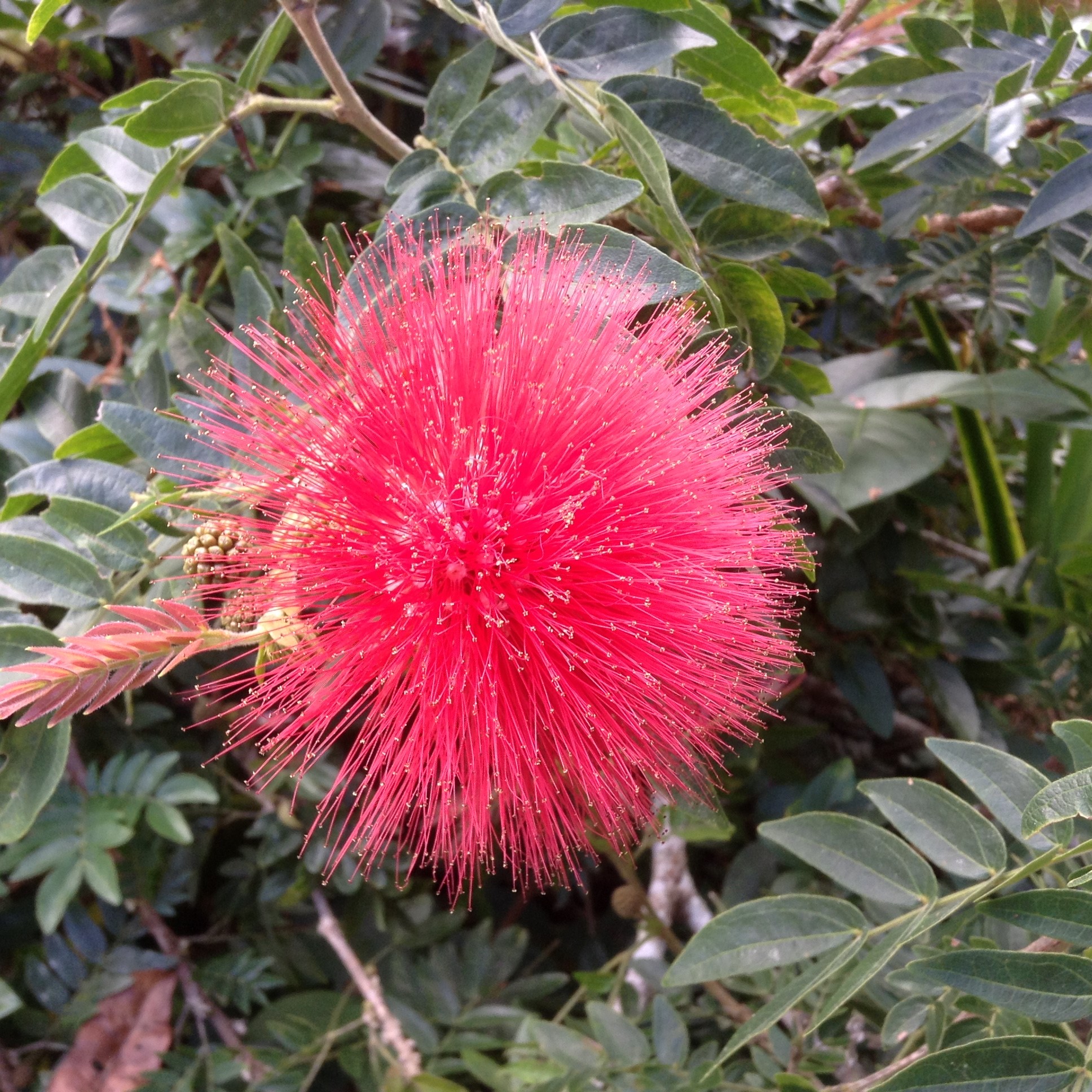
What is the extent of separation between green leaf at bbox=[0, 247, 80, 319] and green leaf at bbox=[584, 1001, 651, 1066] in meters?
1.19

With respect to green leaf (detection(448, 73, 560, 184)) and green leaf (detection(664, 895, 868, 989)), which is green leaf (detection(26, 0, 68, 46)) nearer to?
green leaf (detection(448, 73, 560, 184))

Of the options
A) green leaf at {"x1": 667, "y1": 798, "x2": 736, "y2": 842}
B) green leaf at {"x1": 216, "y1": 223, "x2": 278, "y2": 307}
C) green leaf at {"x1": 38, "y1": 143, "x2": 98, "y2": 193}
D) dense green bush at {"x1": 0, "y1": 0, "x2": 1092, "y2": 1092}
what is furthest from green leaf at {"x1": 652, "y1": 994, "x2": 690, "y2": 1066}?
green leaf at {"x1": 38, "y1": 143, "x2": 98, "y2": 193}

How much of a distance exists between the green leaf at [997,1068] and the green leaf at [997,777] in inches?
7.7

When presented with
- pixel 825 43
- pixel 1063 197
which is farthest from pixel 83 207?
pixel 1063 197

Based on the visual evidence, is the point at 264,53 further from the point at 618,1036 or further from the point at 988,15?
the point at 618,1036

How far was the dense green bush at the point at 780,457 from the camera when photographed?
93 centimetres

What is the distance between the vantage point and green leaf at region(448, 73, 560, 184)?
998mm

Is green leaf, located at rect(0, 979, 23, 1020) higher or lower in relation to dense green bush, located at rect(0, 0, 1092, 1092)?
lower

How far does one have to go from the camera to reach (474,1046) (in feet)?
4.81

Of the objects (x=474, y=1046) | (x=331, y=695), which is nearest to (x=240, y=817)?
(x=474, y=1046)

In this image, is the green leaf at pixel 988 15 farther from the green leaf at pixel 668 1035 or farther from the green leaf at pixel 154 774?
the green leaf at pixel 154 774

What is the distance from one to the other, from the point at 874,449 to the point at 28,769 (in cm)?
116

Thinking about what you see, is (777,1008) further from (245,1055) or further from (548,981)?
(245,1055)

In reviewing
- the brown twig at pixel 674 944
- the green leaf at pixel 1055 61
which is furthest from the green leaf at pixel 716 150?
the brown twig at pixel 674 944
